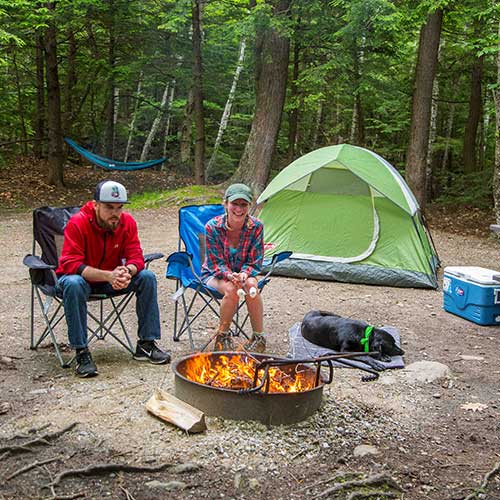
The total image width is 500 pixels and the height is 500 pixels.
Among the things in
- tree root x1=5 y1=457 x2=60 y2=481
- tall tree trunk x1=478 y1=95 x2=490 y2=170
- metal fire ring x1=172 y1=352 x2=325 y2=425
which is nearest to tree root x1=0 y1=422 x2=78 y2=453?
tree root x1=5 y1=457 x2=60 y2=481

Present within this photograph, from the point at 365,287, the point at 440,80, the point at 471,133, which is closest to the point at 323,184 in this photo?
the point at 365,287

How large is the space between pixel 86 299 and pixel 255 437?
126 cm

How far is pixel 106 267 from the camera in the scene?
3.38m

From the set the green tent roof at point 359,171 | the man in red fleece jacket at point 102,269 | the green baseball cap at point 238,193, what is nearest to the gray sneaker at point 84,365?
the man in red fleece jacket at point 102,269

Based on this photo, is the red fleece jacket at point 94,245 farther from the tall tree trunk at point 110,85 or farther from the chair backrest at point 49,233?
the tall tree trunk at point 110,85

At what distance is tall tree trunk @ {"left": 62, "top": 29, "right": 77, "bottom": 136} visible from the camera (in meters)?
13.1

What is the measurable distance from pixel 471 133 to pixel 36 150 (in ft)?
30.6

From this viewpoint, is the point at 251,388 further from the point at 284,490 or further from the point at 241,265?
the point at 241,265

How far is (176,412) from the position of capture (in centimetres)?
247

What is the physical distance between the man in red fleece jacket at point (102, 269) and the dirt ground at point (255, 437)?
0.18 meters

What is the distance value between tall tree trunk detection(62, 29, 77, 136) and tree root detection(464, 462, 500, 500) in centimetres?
1242

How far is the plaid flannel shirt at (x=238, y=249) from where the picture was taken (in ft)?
11.9

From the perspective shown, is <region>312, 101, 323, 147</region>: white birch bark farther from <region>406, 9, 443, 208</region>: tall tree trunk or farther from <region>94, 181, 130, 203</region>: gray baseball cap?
<region>94, 181, 130, 203</region>: gray baseball cap

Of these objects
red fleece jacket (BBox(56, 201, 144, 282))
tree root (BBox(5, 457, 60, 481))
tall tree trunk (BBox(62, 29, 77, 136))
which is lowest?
tree root (BBox(5, 457, 60, 481))
